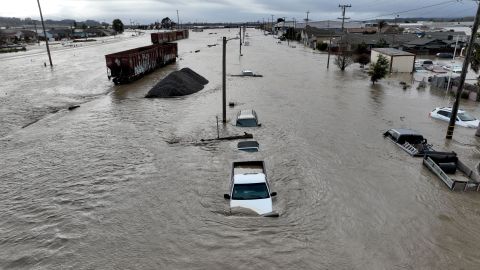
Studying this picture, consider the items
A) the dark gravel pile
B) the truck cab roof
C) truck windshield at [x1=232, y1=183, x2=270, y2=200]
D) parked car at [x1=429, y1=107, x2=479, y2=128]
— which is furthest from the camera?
the dark gravel pile

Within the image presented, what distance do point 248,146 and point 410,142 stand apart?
390 inches

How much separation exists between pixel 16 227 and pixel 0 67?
55714 millimetres

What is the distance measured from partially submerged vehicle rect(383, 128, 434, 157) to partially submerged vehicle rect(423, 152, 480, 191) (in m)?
1.43

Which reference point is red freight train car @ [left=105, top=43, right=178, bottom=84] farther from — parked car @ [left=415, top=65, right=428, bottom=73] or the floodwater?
parked car @ [left=415, top=65, right=428, bottom=73]

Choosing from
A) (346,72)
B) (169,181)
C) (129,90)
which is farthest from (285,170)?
(346,72)

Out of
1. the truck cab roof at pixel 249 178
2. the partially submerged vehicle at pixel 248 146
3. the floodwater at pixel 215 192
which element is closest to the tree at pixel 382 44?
the floodwater at pixel 215 192

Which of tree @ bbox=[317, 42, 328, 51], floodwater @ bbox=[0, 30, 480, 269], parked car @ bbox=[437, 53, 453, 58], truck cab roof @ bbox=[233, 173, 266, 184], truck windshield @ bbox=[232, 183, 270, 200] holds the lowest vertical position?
→ floodwater @ bbox=[0, 30, 480, 269]

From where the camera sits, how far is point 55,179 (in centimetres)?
1622

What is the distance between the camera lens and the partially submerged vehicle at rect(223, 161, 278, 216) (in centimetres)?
1282

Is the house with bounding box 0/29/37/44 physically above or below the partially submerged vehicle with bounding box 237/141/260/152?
above

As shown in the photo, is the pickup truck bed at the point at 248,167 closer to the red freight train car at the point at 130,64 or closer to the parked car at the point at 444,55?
the red freight train car at the point at 130,64

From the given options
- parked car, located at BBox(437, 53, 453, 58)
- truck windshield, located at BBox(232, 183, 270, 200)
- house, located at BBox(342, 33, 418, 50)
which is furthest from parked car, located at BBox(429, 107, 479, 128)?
parked car, located at BBox(437, 53, 453, 58)

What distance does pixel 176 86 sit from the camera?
33.7 meters

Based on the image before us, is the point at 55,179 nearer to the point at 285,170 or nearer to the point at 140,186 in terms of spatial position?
the point at 140,186
